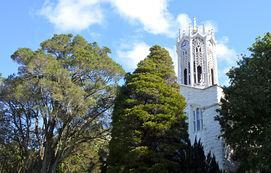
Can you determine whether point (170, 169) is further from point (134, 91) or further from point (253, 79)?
point (253, 79)

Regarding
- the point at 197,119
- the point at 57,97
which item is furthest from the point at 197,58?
the point at 57,97

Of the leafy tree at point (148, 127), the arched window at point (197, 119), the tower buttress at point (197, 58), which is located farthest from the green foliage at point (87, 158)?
the tower buttress at point (197, 58)

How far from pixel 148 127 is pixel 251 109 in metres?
4.85

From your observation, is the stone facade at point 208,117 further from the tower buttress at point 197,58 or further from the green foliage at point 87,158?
the tower buttress at point 197,58

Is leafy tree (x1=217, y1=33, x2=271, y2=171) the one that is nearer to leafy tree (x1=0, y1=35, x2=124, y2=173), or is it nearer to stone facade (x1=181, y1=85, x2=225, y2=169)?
stone facade (x1=181, y1=85, x2=225, y2=169)

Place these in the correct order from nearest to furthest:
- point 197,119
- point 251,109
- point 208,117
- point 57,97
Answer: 1. point 251,109
2. point 57,97
3. point 208,117
4. point 197,119

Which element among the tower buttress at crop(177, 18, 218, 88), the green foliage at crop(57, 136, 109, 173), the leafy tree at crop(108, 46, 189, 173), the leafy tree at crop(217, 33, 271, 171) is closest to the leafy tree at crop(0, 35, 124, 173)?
the green foliage at crop(57, 136, 109, 173)

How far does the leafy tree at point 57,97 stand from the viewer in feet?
77.1

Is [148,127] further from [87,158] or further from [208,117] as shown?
[87,158]

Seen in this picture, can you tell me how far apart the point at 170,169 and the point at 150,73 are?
5219mm

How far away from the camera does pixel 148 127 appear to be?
2002 centimetres

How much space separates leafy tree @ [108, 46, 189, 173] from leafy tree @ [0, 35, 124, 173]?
344 cm

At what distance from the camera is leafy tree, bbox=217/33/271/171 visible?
18391mm

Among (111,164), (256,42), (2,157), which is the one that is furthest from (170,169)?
(2,157)
